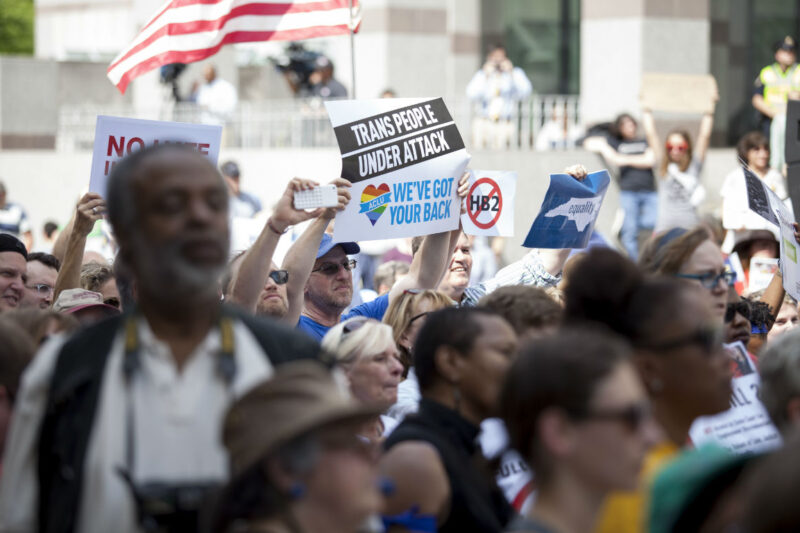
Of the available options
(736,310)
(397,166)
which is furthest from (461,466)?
(397,166)

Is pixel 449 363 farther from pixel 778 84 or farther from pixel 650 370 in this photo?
pixel 778 84

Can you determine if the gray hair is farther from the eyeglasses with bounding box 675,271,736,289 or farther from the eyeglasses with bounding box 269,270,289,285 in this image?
the eyeglasses with bounding box 269,270,289,285

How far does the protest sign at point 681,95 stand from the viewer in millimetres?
13641

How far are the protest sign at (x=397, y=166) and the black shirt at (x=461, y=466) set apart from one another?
2732mm

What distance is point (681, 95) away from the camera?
45.0 ft

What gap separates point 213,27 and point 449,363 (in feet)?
17.4

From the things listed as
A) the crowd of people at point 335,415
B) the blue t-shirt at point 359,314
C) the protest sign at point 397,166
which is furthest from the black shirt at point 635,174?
the crowd of people at point 335,415

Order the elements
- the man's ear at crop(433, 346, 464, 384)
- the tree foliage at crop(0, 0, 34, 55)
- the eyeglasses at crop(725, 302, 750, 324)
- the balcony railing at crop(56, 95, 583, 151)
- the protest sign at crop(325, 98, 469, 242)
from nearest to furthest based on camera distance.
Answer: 1. the man's ear at crop(433, 346, 464, 384)
2. the eyeglasses at crop(725, 302, 750, 324)
3. the protest sign at crop(325, 98, 469, 242)
4. the balcony railing at crop(56, 95, 583, 151)
5. the tree foliage at crop(0, 0, 34, 55)

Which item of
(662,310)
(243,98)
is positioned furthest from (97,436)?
(243,98)

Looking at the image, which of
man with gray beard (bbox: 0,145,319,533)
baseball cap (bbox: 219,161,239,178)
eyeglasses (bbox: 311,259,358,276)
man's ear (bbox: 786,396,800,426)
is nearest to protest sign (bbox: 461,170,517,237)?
eyeglasses (bbox: 311,259,358,276)

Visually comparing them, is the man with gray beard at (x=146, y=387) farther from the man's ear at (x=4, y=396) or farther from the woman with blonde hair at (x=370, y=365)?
the woman with blonde hair at (x=370, y=365)

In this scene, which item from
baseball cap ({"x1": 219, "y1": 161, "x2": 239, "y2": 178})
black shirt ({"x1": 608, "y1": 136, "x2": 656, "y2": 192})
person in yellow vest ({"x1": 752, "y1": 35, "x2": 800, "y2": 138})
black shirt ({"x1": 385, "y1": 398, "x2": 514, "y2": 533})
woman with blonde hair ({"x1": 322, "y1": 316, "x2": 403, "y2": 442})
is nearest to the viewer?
black shirt ({"x1": 385, "y1": 398, "x2": 514, "y2": 533})

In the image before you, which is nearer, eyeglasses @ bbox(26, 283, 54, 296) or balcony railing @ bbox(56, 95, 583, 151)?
eyeglasses @ bbox(26, 283, 54, 296)

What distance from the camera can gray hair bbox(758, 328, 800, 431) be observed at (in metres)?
3.73
